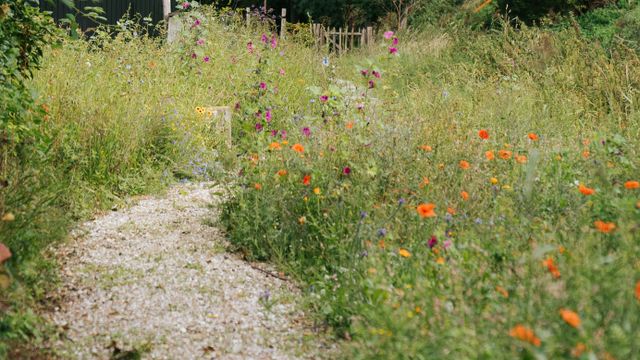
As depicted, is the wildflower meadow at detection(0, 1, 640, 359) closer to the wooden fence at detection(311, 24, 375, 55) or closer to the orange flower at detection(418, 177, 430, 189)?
the orange flower at detection(418, 177, 430, 189)

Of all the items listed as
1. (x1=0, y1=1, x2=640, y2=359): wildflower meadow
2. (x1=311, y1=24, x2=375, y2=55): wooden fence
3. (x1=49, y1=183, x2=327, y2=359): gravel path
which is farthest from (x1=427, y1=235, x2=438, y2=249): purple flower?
(x1=311, y1=24, x2=375, y2=55): wooden fence

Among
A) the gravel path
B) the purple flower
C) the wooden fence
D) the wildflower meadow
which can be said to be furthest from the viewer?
the wooden fence

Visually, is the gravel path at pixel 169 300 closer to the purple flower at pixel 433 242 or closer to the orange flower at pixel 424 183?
the purple flower at pixel 433 242

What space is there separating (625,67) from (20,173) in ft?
20.1

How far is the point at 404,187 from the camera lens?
12.6ft

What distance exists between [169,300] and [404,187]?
4.57 feet

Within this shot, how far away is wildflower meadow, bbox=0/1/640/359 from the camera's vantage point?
7.39ft

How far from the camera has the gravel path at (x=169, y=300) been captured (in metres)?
2.94

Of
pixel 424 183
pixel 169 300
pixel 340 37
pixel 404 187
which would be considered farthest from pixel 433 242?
pixel 340 37

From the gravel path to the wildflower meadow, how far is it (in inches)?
6.5

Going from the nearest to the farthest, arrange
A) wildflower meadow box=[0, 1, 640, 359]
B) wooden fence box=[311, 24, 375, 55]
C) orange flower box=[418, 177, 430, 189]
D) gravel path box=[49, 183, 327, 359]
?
wildflower meadow box=[0, 1, 640, 359] → gravel path box=[49, 183, 327, 359] → orange flower box=[418, 177, 430, 189] → wooden fence box=[311, 24, 375, 55]

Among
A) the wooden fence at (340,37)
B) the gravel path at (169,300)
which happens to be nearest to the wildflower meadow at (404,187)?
the gravel path at (169,300)

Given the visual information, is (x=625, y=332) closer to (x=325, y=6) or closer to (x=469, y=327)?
(x=469, y=327)

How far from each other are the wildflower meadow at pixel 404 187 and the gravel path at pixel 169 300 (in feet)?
0.54
